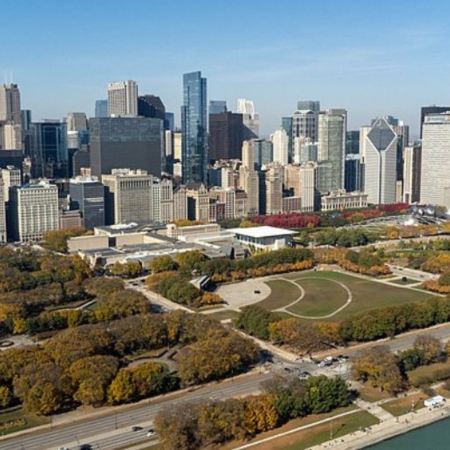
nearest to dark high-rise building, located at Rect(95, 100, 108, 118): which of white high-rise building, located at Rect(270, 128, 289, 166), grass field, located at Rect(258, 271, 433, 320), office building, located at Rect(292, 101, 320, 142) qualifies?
office building, located at Rect(292, 101, 320, 142)

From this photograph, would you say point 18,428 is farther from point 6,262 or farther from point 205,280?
point 6,262

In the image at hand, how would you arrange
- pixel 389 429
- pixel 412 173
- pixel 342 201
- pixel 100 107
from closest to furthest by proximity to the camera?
pixel 389 429
pixel 342 201
pixel 412 173
pixel 100 107

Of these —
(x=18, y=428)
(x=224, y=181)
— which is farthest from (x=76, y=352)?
(x=224, y=181)

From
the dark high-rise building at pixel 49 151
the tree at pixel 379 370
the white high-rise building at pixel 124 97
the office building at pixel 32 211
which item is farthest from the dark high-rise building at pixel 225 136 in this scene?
the tree at pixel 379 370

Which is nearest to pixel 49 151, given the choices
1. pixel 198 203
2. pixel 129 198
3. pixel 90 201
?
pixel 129 198

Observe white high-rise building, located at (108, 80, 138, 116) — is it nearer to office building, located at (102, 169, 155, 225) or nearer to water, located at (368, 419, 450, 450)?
office building, located at (102, 169, 155, 225)

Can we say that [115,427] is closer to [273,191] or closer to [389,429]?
[389,429]
